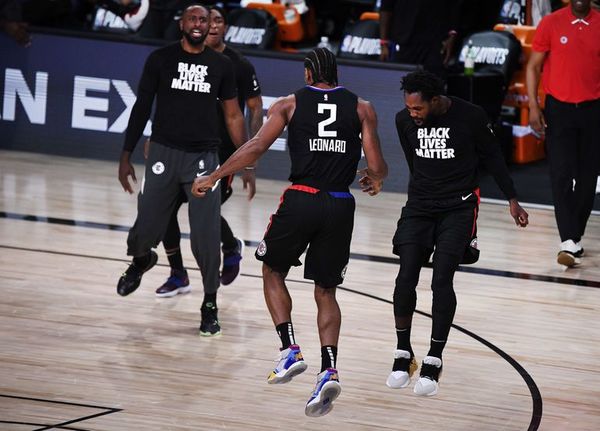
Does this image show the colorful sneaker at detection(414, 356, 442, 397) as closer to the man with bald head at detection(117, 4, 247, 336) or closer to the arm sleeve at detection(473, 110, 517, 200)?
the arm sleeve at detection(473, 110, 517, 200)

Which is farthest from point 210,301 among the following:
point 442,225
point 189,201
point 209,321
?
point 442,225

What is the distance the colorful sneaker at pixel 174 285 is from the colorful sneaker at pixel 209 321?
2.87 feet

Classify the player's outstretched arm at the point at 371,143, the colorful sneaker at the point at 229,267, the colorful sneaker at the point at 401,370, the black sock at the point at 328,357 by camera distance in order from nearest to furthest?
the black sock at the point at 328,357, the player's outstretched arm at the point at 371,143, the colorful sneaker at the point at 401,370, the colorful sneaker at the point at 229,267

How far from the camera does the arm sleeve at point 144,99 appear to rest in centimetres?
734

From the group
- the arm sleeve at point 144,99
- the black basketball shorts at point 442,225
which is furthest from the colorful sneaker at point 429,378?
the arm sleeve at point 144,99

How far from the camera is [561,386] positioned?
6555 mm

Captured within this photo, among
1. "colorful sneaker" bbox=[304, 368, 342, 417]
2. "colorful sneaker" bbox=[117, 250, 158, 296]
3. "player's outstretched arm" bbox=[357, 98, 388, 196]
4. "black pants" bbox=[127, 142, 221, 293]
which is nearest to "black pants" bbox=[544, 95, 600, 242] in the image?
"black pants" bbox=[127, 142, 221, 293]

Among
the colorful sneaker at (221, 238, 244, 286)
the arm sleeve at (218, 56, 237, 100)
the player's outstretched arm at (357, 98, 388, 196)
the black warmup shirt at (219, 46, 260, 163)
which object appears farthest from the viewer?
the colorful sneaker at (221, 238, 244, 286)

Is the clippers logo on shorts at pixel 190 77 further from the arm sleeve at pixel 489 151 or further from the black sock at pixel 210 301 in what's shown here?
the arm sleeve at pixel 489 151

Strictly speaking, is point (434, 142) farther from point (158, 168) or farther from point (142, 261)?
point (142, 261)

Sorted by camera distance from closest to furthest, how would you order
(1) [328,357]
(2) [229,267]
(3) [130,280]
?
Result: (1) [328,357] < (3) [130,280] < (2) [229,267]

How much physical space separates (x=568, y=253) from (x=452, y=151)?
3.41 metres

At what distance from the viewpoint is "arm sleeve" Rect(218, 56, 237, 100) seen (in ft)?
24.2

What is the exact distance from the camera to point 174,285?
8.16 m
